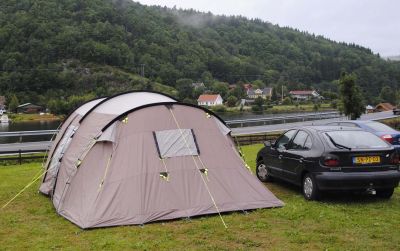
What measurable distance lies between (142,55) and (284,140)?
119 metres

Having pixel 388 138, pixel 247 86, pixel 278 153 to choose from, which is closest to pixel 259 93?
pixel 247 86

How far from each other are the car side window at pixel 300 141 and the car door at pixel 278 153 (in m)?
0.23

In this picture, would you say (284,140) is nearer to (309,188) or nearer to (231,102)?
(309,188)

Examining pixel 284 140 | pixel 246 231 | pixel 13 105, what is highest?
pixel 284 140

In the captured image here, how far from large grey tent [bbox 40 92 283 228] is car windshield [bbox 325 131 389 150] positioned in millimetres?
1765

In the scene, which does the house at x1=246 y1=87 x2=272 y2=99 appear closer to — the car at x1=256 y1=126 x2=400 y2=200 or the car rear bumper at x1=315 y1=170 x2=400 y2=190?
the car at x1=256 y1=126 x2=400 y2=200

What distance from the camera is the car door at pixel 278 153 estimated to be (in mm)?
10852

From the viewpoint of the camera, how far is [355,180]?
879 centimetres

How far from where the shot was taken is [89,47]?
11812 cm

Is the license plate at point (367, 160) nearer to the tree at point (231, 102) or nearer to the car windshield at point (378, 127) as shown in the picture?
the car windshield at point (378, 127)

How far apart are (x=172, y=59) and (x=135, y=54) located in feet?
34.6

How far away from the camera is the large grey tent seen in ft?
26.8

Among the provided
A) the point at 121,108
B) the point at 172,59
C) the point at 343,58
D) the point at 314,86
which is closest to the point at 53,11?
the point at 172,59

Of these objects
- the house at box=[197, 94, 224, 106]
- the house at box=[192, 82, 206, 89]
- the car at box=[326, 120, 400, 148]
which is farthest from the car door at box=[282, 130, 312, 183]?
the house at box=[192, 82, 206, 89]
